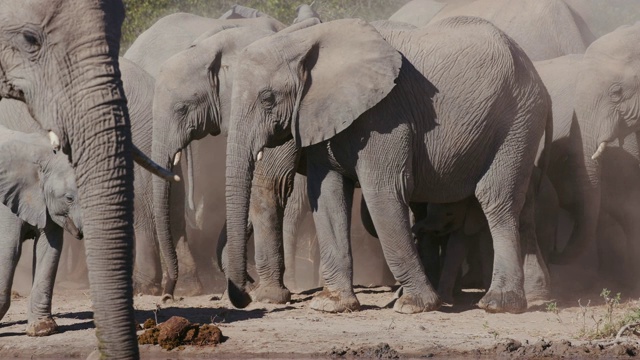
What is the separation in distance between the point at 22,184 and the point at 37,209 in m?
0.16

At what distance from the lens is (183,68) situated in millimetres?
10789

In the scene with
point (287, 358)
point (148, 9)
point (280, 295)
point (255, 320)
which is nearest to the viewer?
point (287, 358)

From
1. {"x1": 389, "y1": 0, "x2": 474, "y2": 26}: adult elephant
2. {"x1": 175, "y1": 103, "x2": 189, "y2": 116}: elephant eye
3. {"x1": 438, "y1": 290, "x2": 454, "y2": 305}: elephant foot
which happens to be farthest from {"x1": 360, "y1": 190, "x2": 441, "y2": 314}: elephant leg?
{"x1": 389, "y1": 0, "x2": 474, "y2": 26}: adult elephant

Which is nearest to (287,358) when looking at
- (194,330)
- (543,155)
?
(194,330)

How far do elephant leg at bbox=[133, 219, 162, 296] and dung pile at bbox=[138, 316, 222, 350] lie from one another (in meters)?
2.40

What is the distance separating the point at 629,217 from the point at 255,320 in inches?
129

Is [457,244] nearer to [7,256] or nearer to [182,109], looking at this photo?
[182,109]

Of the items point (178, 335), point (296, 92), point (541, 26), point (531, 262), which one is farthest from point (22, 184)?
point (541, 26)

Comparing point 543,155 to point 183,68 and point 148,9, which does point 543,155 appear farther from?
point 148,9

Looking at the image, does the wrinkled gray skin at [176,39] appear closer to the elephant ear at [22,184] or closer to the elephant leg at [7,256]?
the elephant leg at [7,256]

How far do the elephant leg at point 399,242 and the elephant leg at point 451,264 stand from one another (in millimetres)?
637

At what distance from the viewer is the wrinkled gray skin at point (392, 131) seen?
9.39 meters

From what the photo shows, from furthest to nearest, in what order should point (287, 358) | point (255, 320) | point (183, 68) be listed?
point (183, 68)
point (255, 320)
point (287, 358)

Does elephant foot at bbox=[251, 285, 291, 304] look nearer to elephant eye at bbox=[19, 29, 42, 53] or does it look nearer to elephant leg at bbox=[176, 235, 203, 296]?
elephant leg at bbox=[176, 235, 203, 296]
